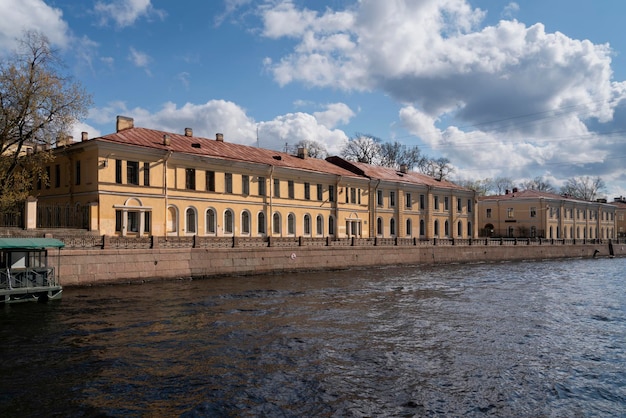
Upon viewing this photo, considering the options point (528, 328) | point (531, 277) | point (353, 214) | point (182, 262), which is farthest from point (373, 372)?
point (353, 214)

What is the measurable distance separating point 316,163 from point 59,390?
36050 mm

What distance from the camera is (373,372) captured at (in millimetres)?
10773

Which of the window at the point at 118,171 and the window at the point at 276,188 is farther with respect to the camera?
the window at the point at 276,188

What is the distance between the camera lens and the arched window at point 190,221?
107ft

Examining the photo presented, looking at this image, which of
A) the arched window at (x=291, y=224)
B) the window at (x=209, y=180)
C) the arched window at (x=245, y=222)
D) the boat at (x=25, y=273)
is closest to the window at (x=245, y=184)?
the arched window at (x=245, y=222)

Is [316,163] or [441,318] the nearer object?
[441,318]

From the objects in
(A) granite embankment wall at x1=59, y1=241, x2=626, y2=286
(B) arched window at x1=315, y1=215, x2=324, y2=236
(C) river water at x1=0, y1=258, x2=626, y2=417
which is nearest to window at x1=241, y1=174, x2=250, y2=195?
(A) granite embankment wall at x1=59, y1=241, x2=626, y2=286

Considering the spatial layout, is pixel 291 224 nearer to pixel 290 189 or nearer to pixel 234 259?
pixel 290 189

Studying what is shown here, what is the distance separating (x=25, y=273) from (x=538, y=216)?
Answer: 62.7m

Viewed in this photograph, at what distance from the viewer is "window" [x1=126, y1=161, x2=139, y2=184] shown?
29969 mm

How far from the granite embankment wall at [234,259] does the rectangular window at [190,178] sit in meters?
6.54

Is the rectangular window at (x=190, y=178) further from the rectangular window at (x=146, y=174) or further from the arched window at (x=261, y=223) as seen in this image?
the arched window at (x=261, y=223)

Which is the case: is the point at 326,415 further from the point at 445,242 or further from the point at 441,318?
the point at 445,242

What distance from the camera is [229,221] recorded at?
1384 inches
